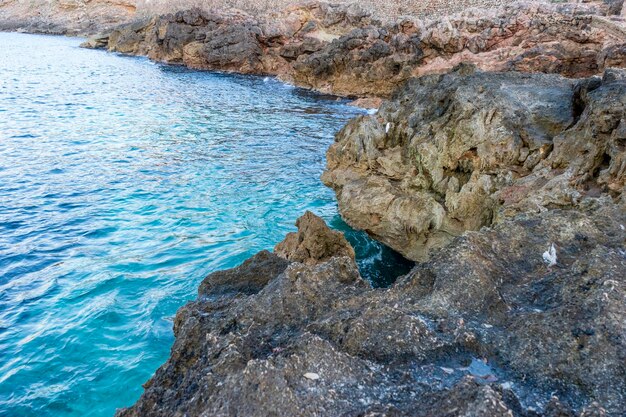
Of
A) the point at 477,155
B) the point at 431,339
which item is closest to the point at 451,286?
the point at 431,339

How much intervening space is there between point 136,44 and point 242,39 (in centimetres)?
1803

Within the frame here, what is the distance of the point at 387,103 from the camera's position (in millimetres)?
12414

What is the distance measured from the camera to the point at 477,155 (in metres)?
9.00

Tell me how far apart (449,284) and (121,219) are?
969 centimetres

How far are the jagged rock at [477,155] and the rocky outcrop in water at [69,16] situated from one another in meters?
74.3

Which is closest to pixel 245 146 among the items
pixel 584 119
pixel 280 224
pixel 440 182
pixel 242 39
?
pixel 280 224

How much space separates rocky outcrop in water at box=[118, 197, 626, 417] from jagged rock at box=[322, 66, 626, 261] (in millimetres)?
2486

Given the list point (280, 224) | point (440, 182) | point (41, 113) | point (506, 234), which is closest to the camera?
point (506, 234)

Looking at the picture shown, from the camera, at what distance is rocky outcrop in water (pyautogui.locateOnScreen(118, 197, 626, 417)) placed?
3039mm

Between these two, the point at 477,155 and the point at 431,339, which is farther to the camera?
the point at 477,155

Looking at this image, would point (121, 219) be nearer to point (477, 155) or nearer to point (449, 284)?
point (477, 155)

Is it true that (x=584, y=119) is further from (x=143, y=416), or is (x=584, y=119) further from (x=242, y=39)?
(x=242, y=39)

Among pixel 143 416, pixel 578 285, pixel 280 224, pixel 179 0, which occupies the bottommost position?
pixel 280 224

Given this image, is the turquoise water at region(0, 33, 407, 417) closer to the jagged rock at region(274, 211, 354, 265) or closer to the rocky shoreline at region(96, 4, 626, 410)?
the jagged rock at region(274, 211, 354, 265)
